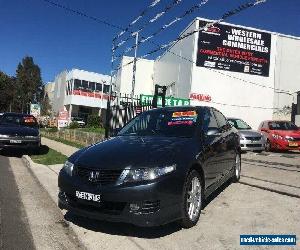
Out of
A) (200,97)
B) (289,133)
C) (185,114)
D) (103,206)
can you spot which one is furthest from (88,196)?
(200,97)

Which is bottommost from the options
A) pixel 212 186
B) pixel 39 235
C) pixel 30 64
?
pixel 39 235

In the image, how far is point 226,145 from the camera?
22.5 feet

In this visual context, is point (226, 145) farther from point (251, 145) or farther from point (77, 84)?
point (77, 84)

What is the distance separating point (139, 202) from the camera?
4.43 meters

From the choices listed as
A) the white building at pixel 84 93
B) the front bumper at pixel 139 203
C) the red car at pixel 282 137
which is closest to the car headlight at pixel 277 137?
the red car at pixel 282 137

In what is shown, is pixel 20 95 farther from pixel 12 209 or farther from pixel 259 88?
pixel 12 209

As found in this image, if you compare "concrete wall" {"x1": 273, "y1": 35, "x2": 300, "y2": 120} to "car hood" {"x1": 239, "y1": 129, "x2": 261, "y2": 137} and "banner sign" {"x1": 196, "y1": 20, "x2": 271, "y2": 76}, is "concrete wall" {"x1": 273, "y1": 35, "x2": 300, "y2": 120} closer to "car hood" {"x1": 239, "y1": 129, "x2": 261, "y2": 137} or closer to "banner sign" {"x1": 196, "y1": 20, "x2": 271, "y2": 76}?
"banner sign" {"x1": 196, "y1": 20, "x2": 271, "y2": 76}

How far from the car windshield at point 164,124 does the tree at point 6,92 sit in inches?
3121

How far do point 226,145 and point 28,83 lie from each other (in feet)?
321

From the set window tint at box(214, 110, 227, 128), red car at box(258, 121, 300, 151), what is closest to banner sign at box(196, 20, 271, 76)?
red car at box(258, 121, 300, 151)

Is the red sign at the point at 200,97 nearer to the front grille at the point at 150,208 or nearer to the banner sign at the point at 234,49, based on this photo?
the banner sign at the point at 234,49

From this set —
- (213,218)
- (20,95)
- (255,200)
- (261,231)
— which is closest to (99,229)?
(213,218)

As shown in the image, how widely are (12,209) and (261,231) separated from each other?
3.76 m

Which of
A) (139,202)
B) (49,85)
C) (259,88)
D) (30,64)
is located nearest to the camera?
(139,202)
